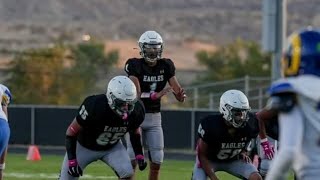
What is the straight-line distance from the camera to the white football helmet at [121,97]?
941cm

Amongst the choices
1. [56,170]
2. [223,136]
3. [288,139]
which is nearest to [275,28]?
[223,136]

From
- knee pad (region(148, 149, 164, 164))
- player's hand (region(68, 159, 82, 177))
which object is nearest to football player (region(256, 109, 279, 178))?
knee pad (region(148, 149, 164, 164))

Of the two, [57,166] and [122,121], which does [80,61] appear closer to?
[57,166]

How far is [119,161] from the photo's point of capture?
31.8 feet

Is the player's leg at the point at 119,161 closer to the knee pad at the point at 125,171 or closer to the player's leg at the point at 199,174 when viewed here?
the knee pad at the point at 125,171

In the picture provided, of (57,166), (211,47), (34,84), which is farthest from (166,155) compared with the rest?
(211,47)

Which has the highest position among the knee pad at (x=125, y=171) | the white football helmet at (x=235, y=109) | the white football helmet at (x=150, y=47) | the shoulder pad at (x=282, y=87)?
the white football helmet at (x=150, y=47)

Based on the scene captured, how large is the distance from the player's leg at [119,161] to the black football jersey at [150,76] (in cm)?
140

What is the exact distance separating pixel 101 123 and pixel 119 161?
0.41 metres

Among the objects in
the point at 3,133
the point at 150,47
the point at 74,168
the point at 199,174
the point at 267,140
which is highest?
the point at 150,47

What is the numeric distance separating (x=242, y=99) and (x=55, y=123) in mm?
12812

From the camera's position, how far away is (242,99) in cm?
983

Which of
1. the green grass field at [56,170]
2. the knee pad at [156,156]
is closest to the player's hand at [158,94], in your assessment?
the knee pad at [156,156]

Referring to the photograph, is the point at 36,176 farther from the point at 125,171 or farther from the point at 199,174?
the point at 125,171
